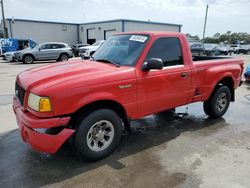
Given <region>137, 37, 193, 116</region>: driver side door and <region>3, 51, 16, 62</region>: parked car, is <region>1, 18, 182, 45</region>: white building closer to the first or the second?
<region>3, 51, 16, 62</region>: parked car

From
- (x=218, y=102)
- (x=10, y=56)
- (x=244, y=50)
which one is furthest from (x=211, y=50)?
(x=218, y=102)

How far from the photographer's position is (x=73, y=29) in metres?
41.5

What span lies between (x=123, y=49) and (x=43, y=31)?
3698cm

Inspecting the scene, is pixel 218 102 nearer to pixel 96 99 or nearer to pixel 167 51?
pixel 167 51

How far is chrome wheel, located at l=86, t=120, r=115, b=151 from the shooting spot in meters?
3.60

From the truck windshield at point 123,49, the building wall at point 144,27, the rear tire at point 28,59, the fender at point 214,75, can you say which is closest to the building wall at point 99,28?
the building wall at point 144,27

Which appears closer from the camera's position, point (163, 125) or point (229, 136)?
point (229, 136)

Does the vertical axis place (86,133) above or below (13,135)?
above

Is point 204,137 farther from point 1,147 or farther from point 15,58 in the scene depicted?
point 15,58

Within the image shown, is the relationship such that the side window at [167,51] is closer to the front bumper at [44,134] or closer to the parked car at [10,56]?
the front bumper at [44,134]

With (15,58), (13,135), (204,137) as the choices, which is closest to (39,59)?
(15,58)

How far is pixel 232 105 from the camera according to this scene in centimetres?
708

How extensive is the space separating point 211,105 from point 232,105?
1917mm

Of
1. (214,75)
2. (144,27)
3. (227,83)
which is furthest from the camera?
(144,27)
